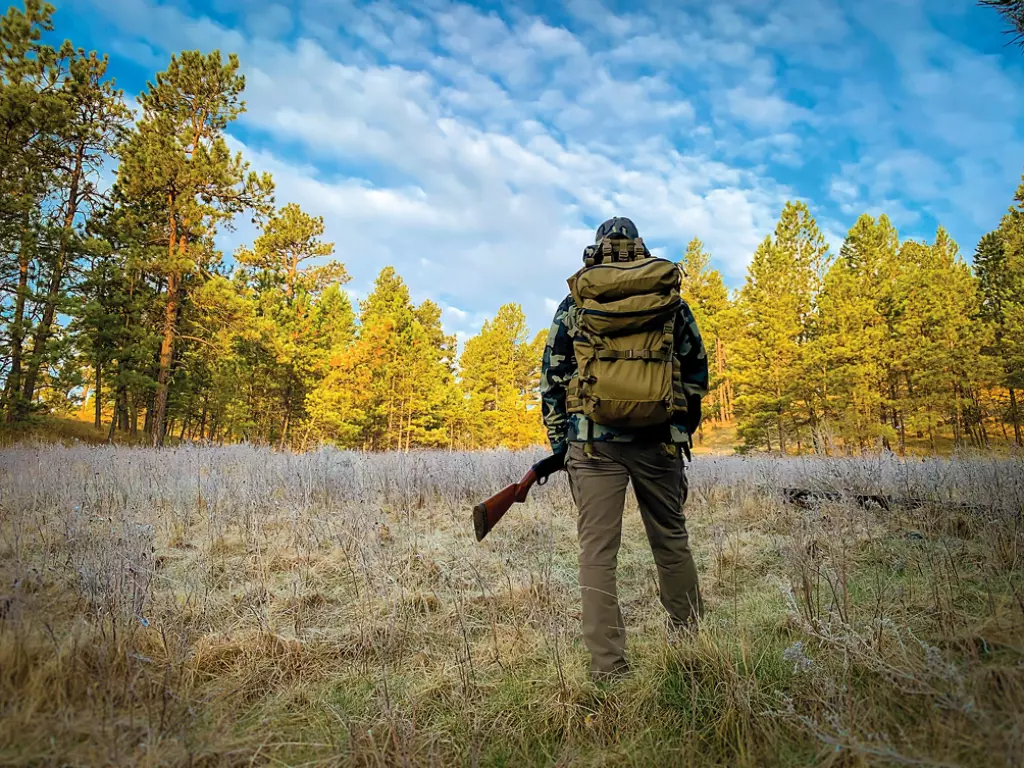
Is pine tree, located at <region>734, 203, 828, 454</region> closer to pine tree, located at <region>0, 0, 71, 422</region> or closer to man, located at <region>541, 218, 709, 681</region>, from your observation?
man, located at <region>541, 218, 709, 681</region>

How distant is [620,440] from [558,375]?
57cm

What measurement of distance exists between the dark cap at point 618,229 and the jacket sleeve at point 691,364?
0.51 meters

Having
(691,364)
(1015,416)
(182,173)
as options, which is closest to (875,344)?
(1015,416)

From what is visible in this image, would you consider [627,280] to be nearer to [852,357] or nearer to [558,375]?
[558,375]

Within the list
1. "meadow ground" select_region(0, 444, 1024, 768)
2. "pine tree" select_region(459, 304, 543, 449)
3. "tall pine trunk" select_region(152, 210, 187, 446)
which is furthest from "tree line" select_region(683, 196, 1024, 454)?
"tall pine trunk" select_region(152, 210, 187, 446)

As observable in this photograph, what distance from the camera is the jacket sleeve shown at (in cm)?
262

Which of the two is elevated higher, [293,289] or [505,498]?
[293,289]

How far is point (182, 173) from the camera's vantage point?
52.7 feet

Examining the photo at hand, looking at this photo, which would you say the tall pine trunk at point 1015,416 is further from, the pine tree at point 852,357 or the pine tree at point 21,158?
the pine tree at point 21,158

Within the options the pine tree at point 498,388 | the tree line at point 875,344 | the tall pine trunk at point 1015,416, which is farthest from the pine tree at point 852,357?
Result: the pine tree at point 498,388

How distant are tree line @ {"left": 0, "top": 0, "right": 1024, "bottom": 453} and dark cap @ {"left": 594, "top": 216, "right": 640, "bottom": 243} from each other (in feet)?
29.9

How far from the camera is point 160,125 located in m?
16.3

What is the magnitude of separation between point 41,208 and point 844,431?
105 feet

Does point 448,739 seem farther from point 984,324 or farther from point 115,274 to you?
point 984,324
